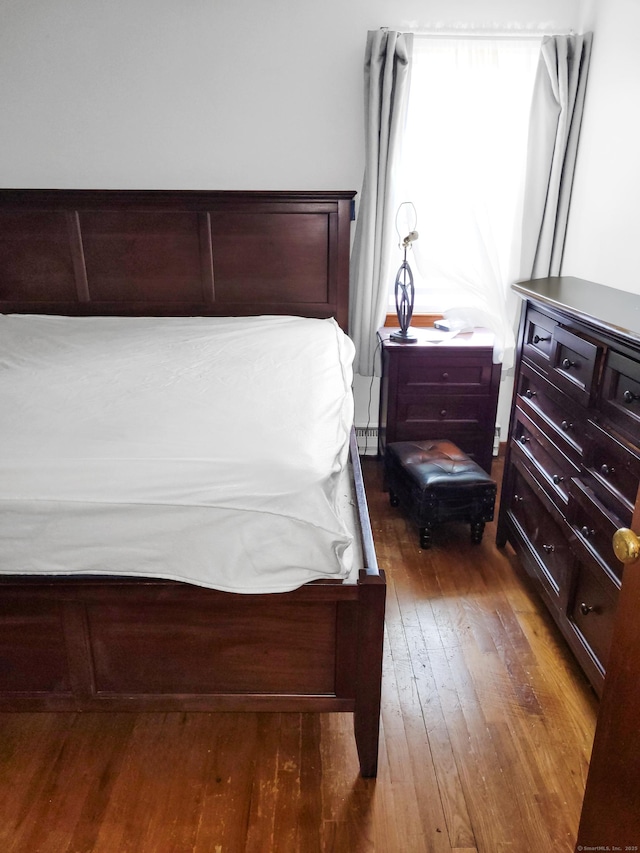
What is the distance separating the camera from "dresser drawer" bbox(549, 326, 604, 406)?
1729mm

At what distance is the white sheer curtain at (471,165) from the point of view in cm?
300

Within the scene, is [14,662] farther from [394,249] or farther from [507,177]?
[507,177]

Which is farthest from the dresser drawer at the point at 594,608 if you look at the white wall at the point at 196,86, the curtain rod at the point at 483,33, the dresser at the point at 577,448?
the curtain rod at the point at 483,33

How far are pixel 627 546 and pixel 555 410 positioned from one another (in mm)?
1256

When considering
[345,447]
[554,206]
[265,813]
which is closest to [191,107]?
[554,206]

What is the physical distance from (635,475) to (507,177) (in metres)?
2.19

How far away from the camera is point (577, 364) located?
1.83 metres

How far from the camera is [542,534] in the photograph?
6.97ft

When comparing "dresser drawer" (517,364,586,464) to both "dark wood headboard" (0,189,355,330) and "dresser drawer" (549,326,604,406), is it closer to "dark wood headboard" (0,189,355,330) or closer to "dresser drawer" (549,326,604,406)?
"dresser drawer" (549,326,604,406)

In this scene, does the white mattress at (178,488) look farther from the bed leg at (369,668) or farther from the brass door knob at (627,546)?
the brass door knob at (627,546)

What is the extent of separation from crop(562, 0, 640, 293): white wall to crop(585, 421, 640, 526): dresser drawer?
968mm

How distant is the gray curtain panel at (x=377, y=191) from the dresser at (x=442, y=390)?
7.5 inches

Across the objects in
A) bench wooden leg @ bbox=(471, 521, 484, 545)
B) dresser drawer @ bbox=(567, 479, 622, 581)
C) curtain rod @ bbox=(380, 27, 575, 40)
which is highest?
curtain rod @ bbox=(380, 27, 575, 40)

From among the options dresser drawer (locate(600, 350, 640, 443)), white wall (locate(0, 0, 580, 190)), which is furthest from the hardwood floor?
white wall (locate(0, 0, 580, 190))
